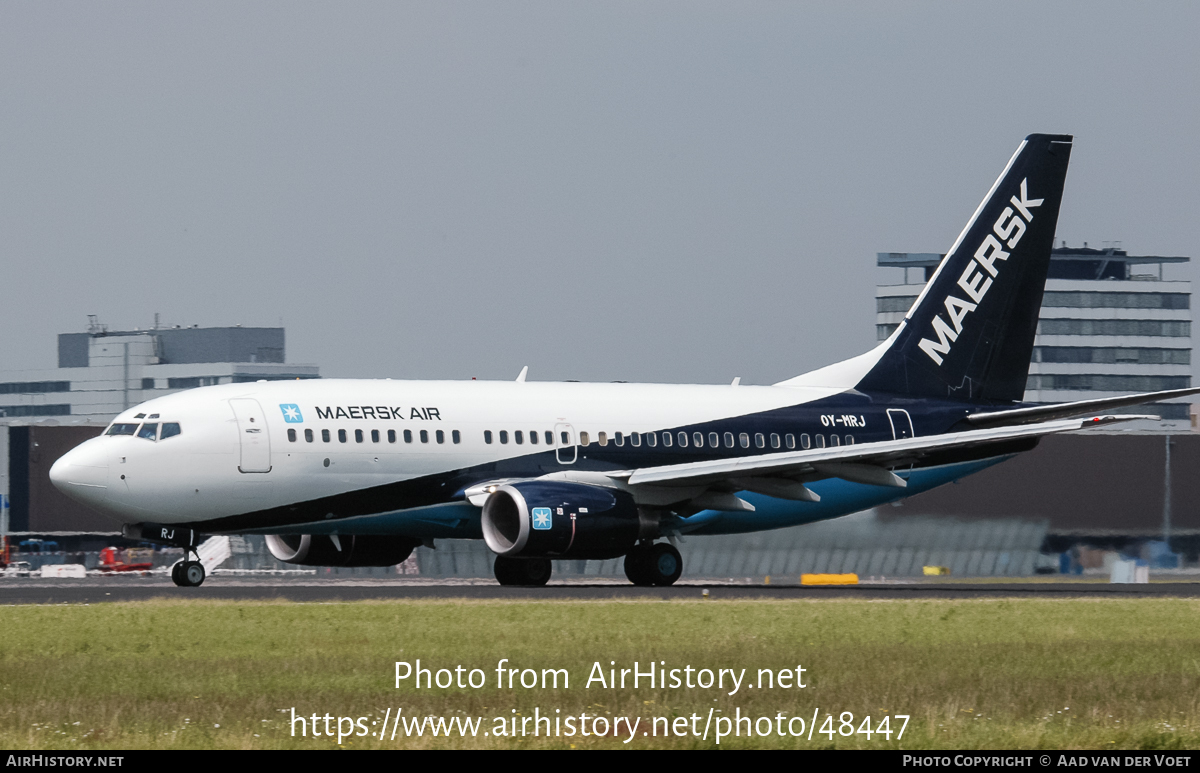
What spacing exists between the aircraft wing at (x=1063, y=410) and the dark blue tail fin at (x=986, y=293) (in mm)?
1353

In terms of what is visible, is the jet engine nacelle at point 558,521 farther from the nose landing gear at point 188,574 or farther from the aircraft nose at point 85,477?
the aircraft nose at point 85,477

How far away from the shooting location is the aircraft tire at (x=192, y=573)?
3484 cm

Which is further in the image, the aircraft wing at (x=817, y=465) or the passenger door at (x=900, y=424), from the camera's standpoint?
the passenger door at (x=900, y=424)

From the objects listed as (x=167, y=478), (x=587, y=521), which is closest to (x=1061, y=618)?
(x=587, y=521)

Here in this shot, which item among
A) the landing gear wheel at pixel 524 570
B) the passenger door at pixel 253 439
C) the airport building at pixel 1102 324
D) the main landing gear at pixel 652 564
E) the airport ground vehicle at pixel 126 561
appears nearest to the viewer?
the passenger door at pixel 253 439

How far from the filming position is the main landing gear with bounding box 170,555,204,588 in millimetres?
34812

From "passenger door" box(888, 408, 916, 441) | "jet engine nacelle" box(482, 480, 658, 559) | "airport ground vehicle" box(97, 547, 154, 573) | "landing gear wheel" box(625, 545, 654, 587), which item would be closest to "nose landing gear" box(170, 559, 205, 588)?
"jet engine nacelle" box(482, 480, 658, 559)

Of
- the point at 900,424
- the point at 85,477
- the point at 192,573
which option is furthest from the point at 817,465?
the point at 85,477

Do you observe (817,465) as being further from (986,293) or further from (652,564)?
(986,293)

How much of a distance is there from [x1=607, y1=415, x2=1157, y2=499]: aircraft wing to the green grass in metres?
6.67

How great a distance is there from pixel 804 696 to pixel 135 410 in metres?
21.2

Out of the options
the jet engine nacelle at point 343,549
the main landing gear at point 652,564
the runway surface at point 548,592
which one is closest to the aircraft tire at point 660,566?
the main landing gear at point 652,564

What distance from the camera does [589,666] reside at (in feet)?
60.3
